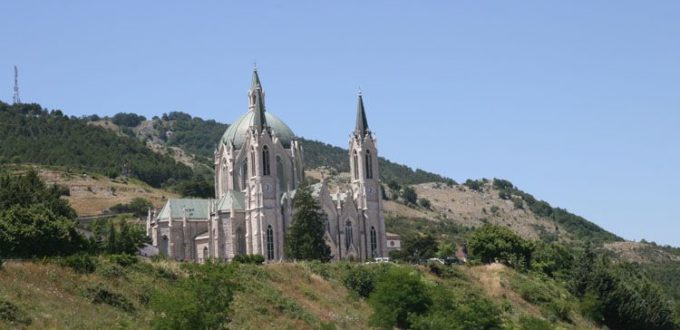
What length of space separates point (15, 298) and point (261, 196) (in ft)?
156

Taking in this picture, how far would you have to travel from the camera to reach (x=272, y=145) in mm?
101250

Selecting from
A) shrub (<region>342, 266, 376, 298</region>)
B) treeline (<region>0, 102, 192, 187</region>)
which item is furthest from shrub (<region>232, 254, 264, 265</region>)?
treeline (<region>0, 102, 192, 187</region>)

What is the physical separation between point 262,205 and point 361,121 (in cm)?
1588

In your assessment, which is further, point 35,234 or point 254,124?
point 254,124

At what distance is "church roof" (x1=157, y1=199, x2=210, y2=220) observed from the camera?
337 ft

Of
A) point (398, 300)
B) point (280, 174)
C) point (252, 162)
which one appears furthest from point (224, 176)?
point (398, 300)

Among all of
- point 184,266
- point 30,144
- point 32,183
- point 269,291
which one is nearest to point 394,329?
point 269,291

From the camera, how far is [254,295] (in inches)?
2635

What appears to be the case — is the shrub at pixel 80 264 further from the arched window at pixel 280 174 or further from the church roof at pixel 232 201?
the arched window at pixel 280 174

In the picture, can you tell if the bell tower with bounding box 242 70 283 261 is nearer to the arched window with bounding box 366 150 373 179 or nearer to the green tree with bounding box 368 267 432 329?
the arched window with bounding box 366 150 373 179

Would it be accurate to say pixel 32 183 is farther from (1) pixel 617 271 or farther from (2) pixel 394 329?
(1) pixel 617 271

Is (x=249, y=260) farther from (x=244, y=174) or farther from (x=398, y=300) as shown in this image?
(x=244, y=174)

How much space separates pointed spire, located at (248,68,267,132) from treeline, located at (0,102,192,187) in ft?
211

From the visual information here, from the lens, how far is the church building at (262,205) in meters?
98.3
